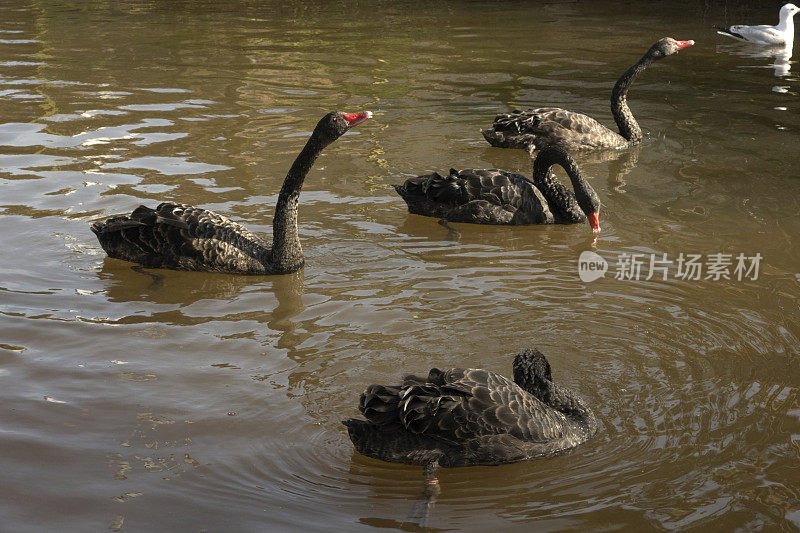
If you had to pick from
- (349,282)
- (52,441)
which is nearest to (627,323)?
(349,282)

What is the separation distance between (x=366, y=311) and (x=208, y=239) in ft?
5.15

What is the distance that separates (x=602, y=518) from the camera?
455 centimetres

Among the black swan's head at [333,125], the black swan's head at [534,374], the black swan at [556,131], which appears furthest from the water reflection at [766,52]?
the black swan's head at [534,374]

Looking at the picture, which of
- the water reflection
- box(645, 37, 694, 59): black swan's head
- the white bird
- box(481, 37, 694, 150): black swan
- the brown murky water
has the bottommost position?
the brown murky water

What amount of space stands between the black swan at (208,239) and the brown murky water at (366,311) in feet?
0.52

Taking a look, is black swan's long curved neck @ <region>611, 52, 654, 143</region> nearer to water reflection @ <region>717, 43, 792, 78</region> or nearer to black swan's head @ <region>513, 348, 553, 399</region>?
water reflection @ <region>717, 43, 792, 78</region>

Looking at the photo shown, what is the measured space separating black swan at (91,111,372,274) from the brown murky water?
160 millimetres

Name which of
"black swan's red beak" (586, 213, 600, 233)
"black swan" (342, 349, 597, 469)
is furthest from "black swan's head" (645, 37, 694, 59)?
"black swan" (342, 349, 597, 469)

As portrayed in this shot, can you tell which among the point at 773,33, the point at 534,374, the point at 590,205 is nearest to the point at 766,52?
the point at 773,33

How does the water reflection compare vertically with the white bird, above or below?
below

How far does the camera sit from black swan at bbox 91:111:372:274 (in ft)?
25.1

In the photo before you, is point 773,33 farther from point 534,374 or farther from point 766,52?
point 534,374

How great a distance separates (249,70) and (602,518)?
12176mm

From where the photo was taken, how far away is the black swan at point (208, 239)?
7.64m
